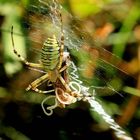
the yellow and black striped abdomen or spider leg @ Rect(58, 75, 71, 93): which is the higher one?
the yellow and black striped abdomen

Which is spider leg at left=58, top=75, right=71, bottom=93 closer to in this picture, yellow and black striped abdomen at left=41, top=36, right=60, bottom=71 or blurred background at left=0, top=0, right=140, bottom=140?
yellow and black striped abdomen at left=41, top=36, right=60, bottom=71

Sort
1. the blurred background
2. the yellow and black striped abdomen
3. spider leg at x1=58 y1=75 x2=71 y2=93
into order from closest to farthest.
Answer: the yellow and black striped abdomen
spider leg at x1=58 y1=75 x2=71 y2=93
the blurred background

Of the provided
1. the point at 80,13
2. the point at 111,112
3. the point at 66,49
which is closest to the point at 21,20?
the point at 80,13

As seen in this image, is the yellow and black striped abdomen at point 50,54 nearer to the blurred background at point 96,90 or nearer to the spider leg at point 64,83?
the spider leg at point 64,83

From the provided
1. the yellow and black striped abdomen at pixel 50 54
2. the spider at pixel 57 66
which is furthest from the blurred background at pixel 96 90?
the yellow and black striped abdomen at pixel 50 54

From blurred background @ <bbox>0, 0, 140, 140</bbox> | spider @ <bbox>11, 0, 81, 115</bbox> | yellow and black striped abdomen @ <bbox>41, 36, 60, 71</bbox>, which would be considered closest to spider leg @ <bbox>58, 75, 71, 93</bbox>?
spider @ <bbox>11, 0, 81, 115</bbox>
